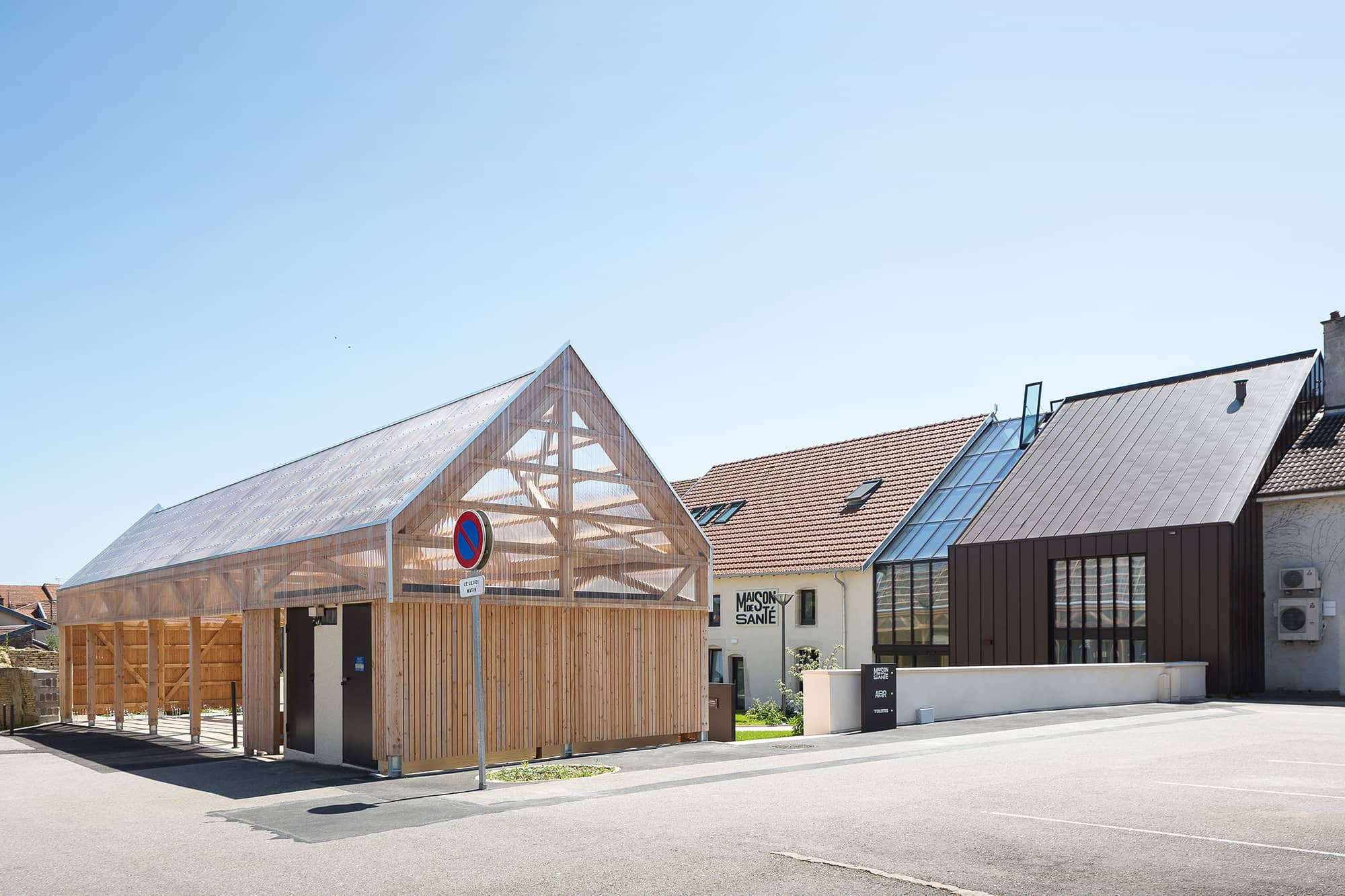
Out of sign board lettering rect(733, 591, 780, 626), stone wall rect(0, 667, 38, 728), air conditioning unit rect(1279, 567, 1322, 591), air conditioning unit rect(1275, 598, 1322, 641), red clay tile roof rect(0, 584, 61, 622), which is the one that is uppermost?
air conditioning unit rect(1279, 567, 1322, 591)

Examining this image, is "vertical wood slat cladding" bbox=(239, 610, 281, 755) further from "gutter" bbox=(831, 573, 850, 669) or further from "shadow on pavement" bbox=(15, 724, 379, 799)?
"gutter" bbox=(831, 573, 850, 669)

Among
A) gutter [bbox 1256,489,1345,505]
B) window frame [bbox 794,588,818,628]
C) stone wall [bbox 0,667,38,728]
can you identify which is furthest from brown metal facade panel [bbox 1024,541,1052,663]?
stone wall [bbox 0,667,38,728]

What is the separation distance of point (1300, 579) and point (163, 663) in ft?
92.4

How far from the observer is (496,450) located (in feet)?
52.3

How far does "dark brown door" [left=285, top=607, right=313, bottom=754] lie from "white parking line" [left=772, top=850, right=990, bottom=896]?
1042cm

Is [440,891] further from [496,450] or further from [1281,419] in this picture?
[1281,419]

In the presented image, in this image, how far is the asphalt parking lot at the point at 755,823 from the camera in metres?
7.78

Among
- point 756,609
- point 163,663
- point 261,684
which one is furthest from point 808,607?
point 261,684

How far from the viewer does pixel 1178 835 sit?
882 centimetres

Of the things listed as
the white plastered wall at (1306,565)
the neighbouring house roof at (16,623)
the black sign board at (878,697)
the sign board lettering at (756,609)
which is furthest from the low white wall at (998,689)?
the neighbouring house roof at (16,623)

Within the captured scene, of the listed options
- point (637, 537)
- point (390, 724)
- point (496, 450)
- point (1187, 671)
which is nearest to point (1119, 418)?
point (1187, 671)

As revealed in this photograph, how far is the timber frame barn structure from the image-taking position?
1493 centimetres

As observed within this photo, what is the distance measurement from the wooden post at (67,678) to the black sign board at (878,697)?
67.3 ft

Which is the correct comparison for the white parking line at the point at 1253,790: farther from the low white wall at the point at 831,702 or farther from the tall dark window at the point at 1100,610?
the tall dark window at the point at 1100,610
